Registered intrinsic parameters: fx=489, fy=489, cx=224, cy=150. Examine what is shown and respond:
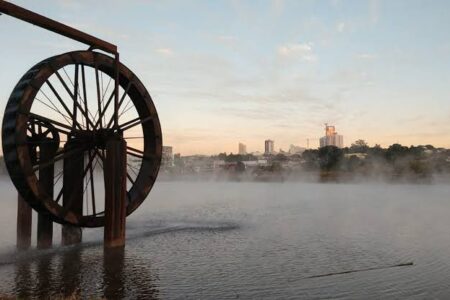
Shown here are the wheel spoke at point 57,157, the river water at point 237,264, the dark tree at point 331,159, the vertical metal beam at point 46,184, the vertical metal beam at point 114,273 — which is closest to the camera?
the vertical metal beam at point 114,273

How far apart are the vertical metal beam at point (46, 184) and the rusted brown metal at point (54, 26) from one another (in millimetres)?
4040

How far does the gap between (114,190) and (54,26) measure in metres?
6.01

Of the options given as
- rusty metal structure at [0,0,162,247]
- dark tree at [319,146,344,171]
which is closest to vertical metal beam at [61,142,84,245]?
rusty metal structure at [0,0,162,247]

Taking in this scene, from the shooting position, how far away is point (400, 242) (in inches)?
880

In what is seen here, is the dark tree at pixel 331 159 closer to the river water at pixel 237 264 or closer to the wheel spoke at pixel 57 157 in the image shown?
the river water at pixel 237 264

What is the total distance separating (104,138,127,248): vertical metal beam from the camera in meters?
17.2

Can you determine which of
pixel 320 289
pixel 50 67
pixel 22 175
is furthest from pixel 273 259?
pixel 50 67

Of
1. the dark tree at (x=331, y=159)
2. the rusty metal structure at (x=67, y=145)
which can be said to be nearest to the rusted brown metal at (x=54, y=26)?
the rusty metal structure at (x=67, y=145)

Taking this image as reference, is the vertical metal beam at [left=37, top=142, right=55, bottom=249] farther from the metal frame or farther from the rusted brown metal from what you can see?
the rusted brown metal

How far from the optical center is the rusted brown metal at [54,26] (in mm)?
15438

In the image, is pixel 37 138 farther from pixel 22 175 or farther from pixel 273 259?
pixel 273 259

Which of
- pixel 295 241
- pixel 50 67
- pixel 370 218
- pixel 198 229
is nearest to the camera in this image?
pixel 50 67

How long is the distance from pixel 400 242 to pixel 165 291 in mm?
13542

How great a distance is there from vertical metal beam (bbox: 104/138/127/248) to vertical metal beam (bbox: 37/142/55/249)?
2339 mm
